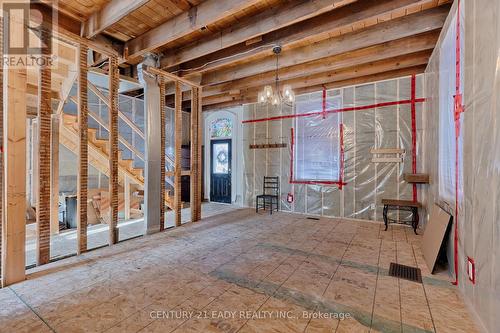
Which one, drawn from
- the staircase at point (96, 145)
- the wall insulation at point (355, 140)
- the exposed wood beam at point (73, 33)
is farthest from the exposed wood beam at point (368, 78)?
the staircase at point (96, 145)

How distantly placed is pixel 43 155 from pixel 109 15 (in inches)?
71.7

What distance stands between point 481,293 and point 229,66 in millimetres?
4737

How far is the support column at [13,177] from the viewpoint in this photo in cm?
232

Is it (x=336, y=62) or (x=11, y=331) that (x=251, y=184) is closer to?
(x=336, y=62)

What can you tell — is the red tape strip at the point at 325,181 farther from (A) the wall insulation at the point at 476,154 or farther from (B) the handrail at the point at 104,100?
(B) the handrail at the point at 104,100

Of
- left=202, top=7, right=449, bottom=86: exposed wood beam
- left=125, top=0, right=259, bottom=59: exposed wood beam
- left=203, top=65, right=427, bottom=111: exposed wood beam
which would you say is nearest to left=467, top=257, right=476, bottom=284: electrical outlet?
left=202, top=7, right=449, bottom=86: exposed wood beam

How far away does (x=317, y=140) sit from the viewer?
538 cm

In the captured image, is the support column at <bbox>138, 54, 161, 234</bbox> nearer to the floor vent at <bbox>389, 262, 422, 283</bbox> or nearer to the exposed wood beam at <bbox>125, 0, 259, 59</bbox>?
the exposed wood beam at <bbox>125, 0, 259, 59</bbox>

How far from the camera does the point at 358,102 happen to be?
4.93 meters

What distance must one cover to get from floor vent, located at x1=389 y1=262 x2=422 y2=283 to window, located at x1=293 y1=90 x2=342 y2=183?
2.58 metres

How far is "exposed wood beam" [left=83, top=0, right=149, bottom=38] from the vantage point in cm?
260

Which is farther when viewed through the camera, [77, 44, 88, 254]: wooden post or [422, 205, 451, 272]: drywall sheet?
[77, 44, 88, 254]: wooden post

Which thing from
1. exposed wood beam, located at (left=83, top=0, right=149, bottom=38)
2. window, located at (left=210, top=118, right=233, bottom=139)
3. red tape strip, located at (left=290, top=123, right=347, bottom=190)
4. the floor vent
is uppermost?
exposed wood beam, located at (left=83, top=0, right=149, bottom=38)

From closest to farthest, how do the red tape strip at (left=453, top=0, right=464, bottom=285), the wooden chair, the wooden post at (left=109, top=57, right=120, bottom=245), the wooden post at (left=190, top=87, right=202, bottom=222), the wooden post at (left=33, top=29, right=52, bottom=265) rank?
the red tape strip at (left=453, top=0, right=464, bottom=285) < the wooden post at (left=33, top=29, right=52, bottom=265) < the wooden post at (left=109, top=57, right=120, bottom=245) < the wooden post at (left=190, top=87, right=202, bottom=222) < the wooden chair
